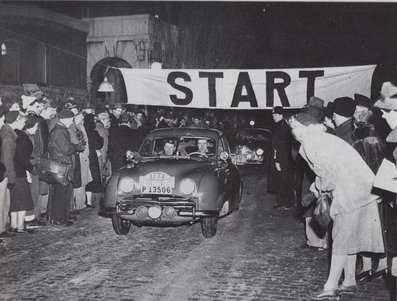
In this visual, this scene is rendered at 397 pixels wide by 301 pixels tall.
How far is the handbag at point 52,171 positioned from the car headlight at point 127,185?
143 cm

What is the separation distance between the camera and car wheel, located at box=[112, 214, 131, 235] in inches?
313

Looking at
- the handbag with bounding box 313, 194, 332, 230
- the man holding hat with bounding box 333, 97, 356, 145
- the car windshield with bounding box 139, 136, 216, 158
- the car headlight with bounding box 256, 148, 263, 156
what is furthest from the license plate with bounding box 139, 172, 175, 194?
the car headlight with bounding box 256, 148, 263, 156

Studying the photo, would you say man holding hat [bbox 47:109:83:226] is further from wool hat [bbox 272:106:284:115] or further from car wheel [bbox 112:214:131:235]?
wool hat [bbox 272:106:284:115]

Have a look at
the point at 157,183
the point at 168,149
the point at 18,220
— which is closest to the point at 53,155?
the point at 18,220

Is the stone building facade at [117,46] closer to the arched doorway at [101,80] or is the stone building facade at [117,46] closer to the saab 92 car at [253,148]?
the arched doorway at [101,80]

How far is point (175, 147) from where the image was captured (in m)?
8.98

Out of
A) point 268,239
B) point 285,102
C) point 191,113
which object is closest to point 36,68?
point 191,113

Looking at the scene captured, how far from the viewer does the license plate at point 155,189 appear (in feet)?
24.9

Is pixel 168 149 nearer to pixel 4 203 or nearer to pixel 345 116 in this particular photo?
pixel 4 203

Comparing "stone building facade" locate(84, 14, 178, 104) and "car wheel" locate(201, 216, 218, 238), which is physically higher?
"stone building facade" locate(84, 14, 178, 104)

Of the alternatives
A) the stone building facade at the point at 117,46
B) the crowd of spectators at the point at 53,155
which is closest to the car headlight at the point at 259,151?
the crowd of spectators at the point at 53,155

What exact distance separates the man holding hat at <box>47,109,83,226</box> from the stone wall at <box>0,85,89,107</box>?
10.2 meters

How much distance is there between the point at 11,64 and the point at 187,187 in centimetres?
1585

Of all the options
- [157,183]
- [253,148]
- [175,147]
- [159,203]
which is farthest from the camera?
[253,148]
